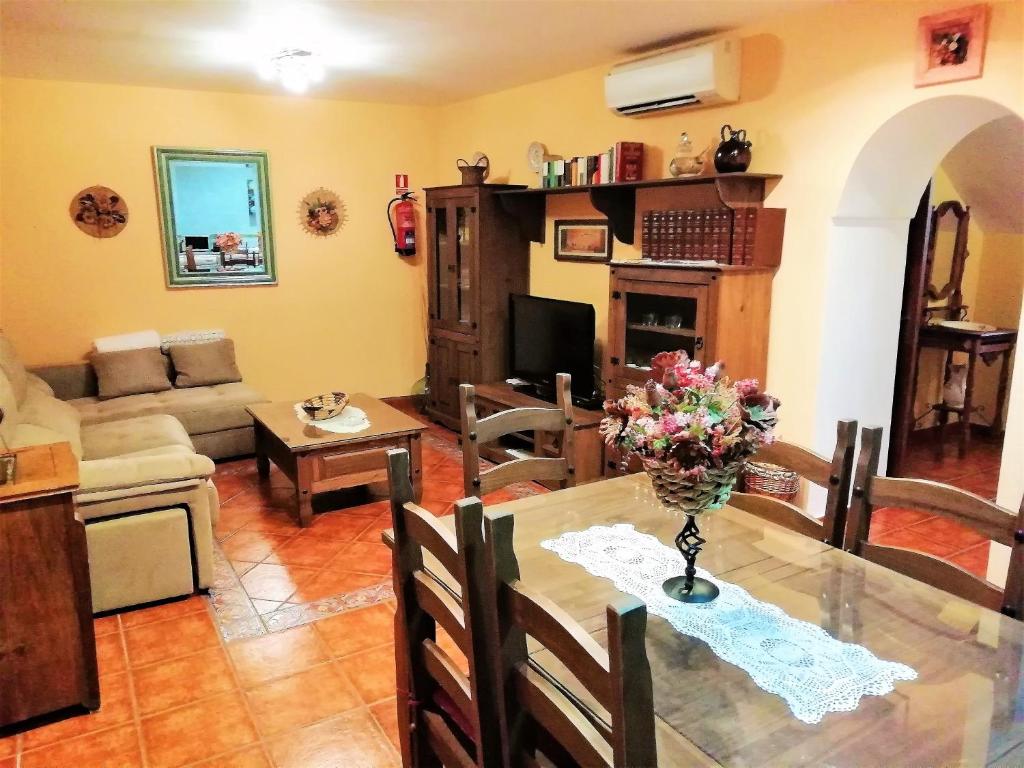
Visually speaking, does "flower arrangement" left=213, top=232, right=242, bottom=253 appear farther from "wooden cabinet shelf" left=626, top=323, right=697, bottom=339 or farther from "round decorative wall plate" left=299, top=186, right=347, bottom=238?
"wooden cabinet shelf" left=626, top=323, right=697, bottom=339

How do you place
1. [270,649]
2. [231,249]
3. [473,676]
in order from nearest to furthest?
[473,676] < [270,649] < [231,249]

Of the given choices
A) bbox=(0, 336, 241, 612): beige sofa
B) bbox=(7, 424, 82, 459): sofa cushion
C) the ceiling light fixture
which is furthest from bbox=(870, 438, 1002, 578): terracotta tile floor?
the ceiling light fixture

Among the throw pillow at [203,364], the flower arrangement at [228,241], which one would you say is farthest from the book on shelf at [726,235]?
the flower arrangement at [228,241]

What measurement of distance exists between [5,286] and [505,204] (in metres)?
3.38

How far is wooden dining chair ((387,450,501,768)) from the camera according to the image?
1.26m

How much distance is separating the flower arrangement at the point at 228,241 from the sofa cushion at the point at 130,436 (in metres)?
1.72

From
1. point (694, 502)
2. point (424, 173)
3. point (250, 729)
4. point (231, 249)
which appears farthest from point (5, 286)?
point (694, 502)

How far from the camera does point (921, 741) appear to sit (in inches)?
43.8

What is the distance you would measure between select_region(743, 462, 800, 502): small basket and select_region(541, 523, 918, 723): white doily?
6.06 feet

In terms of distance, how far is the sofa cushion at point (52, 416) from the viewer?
3584 millimetres

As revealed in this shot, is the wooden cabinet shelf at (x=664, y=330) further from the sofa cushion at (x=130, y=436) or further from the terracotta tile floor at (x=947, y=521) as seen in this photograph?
the sofa cushion at (x=130, y=436)

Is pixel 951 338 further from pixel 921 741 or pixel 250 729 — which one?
pixel 250 729

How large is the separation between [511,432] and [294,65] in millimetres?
2751

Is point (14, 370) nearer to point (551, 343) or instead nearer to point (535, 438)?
point (535, 438)
